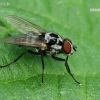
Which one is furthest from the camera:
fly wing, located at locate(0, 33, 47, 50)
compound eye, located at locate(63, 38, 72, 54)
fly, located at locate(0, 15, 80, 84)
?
compound eye, located at locate(63, 38, 72, 54)

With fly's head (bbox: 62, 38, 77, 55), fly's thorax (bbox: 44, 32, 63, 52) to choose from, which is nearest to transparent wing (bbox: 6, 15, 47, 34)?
fly's thorax (bbox: 44, 32, 63, 52)

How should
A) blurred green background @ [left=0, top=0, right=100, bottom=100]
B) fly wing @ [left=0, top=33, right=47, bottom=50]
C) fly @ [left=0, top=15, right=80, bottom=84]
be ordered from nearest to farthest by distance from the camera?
blurred green background @ [left=0, top=0, right=100, bottom=100]
fly wing @ [left=0, top=33, right=47, bottom=50]
fly @ [left=0, top=15, right=80, bottom=84]

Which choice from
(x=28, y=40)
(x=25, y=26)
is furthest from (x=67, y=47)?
(x=25, y=26)

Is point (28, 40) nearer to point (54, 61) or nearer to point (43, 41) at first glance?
point (43, 41)

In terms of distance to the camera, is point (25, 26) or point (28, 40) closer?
point (28, 40)

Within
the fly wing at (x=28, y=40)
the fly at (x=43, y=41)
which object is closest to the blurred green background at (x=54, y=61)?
the fly at (x=43, y=41)

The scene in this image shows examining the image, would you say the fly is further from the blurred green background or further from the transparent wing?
the blurred green background

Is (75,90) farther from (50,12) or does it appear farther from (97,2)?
(97,2)

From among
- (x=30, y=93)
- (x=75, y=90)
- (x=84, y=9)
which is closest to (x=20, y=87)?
(x=30, y=93)
